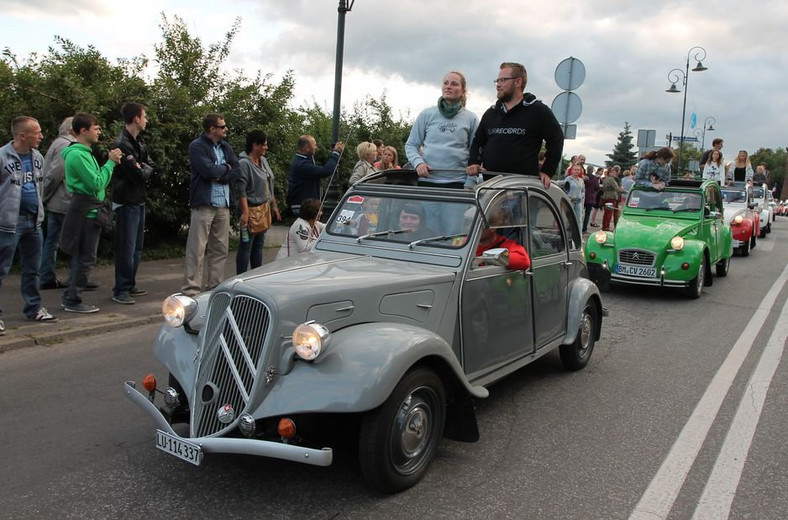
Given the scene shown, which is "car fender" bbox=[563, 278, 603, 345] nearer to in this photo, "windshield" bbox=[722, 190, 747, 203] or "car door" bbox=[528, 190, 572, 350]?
"car door" bbox=[528, 190, 572, 350]

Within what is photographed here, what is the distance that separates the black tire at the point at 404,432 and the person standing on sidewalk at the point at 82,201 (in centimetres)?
465

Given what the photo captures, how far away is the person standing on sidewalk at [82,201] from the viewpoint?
6.53m

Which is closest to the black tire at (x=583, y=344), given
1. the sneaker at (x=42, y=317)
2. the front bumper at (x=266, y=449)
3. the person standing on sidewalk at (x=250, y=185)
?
the front bumper at (x=266, y=449)

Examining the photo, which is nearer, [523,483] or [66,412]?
[523,483]

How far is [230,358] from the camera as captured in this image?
3320 millimetres

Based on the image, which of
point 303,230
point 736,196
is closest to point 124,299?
point 303,230

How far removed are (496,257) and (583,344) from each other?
2145mm

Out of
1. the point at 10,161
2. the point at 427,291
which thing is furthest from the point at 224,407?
the point at 10,161

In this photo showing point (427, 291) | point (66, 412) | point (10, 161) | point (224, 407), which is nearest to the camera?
point (224, 407)

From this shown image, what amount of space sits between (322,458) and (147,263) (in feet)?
25.1

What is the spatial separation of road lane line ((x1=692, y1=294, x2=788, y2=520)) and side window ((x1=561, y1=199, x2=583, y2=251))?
1.82 metres

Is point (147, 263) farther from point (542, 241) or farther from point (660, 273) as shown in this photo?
point (660, 273)

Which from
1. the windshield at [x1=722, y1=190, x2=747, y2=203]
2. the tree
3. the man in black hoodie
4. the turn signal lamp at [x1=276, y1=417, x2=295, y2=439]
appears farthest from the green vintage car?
the tree

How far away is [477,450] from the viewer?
4.01 meters
